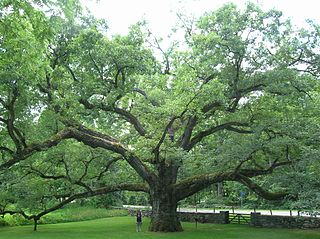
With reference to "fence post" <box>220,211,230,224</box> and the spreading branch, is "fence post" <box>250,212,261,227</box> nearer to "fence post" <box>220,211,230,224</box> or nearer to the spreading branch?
"fence post" <box>220,211,230,224</box>

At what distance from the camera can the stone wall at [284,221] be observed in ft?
61.6

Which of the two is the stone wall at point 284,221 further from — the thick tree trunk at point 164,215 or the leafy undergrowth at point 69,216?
the leafy undergrowth at point 69,216

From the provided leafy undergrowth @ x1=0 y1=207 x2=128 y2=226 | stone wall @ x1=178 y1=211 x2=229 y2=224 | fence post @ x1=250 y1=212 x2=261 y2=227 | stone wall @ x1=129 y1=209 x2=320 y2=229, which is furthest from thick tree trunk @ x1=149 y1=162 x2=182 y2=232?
leafy undergrowth @ x1=0 y1=207 x2=128 y2=226

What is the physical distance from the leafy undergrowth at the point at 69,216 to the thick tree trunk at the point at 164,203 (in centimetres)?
1025

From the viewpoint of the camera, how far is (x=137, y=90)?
18.8m

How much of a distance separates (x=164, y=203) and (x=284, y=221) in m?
6.72

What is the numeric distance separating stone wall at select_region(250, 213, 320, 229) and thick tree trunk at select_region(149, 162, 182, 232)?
517cm

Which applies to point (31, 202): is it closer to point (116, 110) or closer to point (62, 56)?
point (116, 110)

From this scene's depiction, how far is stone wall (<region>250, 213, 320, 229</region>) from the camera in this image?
1878 centimetres

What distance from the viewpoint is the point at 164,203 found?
1828cm

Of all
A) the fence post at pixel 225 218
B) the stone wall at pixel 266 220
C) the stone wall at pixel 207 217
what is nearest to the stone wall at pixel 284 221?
the stone wall at pixel 266 220

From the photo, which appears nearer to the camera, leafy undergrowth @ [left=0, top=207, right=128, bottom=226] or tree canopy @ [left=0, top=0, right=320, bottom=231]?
tree canopy @ [left=0, top=0, right=320, bottom=231]

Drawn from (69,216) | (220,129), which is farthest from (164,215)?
(69,216)

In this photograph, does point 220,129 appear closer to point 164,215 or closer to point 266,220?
point 164,215
